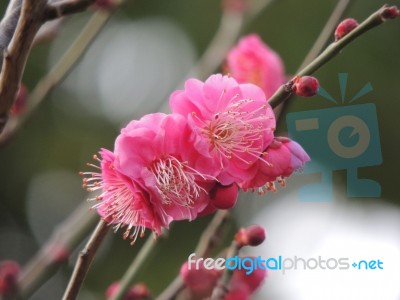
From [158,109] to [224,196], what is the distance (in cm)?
83

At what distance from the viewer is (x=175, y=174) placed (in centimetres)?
73

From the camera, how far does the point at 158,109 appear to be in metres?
1.51

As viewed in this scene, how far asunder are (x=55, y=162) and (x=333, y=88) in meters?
2.56

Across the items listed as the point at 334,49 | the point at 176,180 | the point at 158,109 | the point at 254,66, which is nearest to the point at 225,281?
the point at 176,180

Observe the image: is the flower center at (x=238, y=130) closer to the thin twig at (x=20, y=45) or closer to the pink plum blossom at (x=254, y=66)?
the thin twig at (x=20, y=45)

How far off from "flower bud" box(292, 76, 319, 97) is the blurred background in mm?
267

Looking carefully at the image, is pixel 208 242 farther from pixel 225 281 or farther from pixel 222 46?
pixel 222 46

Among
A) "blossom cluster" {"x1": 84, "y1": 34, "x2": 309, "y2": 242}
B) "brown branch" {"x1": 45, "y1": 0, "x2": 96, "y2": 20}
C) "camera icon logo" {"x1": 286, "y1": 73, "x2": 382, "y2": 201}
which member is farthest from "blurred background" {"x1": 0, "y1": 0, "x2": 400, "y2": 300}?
"brown branch" {"x1": 45, "y1": 0, "x2": 96, "y2": 20}

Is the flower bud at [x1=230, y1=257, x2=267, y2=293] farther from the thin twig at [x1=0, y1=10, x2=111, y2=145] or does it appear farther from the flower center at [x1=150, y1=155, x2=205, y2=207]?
the thin twig at [x1=0, y1=10, x2=111, y2=145]

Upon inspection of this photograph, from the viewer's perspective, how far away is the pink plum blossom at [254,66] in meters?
1.28

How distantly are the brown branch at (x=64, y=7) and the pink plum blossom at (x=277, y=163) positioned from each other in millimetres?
239

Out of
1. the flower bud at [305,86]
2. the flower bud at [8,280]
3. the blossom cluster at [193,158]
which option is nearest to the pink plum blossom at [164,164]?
the blossom cluster at [193,158]

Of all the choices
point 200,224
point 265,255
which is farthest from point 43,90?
point 200,224

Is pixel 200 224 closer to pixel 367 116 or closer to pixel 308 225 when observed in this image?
pixel 308 225
